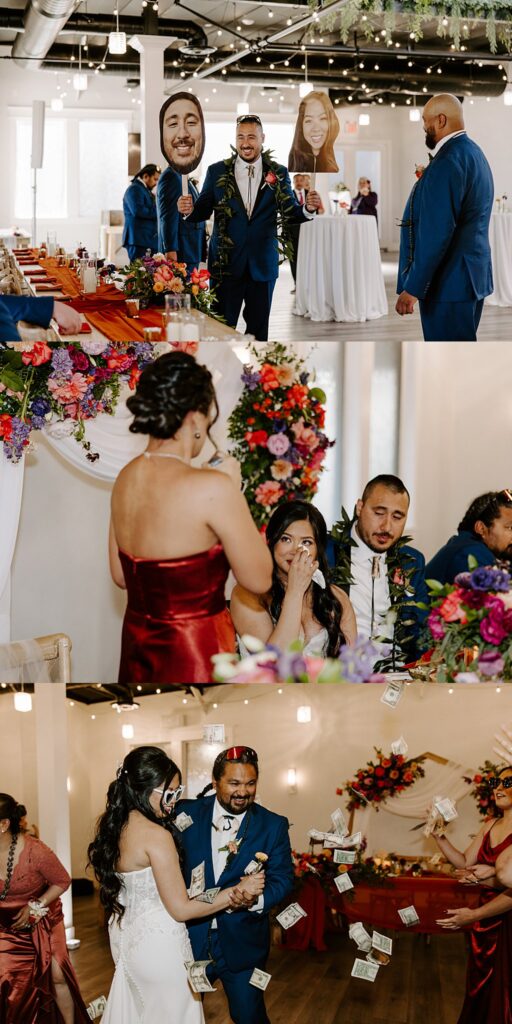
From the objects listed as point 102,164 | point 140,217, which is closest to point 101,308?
point 140,217

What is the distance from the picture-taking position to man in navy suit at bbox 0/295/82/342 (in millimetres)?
3598

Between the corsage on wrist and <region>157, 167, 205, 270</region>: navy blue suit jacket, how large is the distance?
2367 mm

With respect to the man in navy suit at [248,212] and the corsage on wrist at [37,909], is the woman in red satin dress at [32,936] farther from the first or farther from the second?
the man in navy suit at [248,212]

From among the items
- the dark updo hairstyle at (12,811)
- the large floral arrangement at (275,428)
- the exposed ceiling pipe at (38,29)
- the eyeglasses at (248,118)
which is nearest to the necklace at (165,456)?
the large floral arrangement at (275,428)

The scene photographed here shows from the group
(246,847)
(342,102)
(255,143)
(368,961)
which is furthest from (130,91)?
(368,961)

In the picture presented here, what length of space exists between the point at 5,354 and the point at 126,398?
392 millimetres

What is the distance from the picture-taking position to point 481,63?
4020mm

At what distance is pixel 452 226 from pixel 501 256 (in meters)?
0.27

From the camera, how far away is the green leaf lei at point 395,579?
3.43 meters

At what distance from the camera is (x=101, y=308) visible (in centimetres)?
445

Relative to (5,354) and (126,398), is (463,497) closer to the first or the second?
(126,398)

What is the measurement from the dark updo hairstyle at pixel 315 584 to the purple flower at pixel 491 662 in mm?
427

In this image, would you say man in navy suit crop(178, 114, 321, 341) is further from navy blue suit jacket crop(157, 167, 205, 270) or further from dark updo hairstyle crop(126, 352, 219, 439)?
dark updo hairstyle crop(126, 352, 219, 439)

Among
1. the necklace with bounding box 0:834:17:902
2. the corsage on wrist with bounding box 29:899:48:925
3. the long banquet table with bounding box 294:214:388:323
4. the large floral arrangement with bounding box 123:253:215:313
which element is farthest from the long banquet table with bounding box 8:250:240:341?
the corsage on wrist with bounding box 29:899:48:925
